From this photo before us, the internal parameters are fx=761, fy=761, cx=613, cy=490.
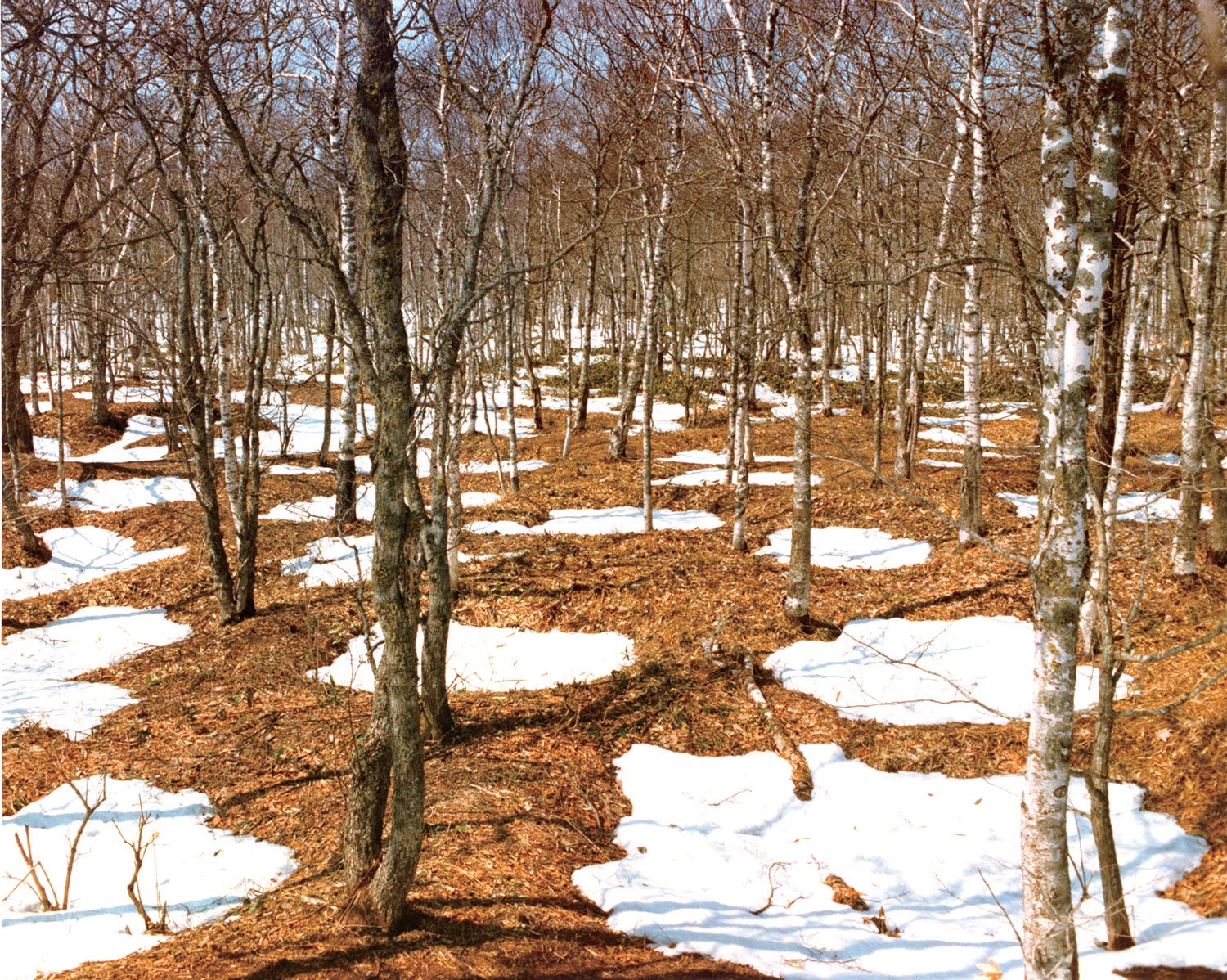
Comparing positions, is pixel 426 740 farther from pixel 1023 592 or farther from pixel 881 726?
pixel 1023 592

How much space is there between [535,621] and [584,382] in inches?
468

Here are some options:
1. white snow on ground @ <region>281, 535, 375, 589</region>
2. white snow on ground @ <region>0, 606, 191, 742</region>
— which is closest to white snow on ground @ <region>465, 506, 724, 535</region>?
white snow on ground @ <region>281, 535, 375, 589</region>

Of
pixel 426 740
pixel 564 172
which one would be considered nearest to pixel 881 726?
pixel 426 740

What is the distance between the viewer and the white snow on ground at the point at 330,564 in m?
10.7

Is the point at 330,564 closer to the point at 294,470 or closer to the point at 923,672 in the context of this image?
the point at 294,470

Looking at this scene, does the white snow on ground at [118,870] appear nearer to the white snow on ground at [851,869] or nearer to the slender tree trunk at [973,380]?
the white snow on ground at [851,869]

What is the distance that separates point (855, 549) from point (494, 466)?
9233mm

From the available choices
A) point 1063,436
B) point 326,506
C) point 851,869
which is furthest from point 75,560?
point 1063,436

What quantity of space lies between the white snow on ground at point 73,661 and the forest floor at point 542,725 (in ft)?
0.80

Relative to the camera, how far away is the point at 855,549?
1027cm

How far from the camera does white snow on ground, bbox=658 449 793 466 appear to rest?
1570 cm

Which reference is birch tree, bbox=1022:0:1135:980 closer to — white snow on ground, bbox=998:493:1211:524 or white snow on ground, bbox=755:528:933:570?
white snow on ground, bbox=755:528:933:570

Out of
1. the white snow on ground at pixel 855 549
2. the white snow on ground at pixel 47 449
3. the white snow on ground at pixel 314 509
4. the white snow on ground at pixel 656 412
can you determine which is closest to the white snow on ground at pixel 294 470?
the white snow on ground at pixel 314 509

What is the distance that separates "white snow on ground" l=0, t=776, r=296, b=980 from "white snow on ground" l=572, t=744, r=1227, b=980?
7.32 feet
